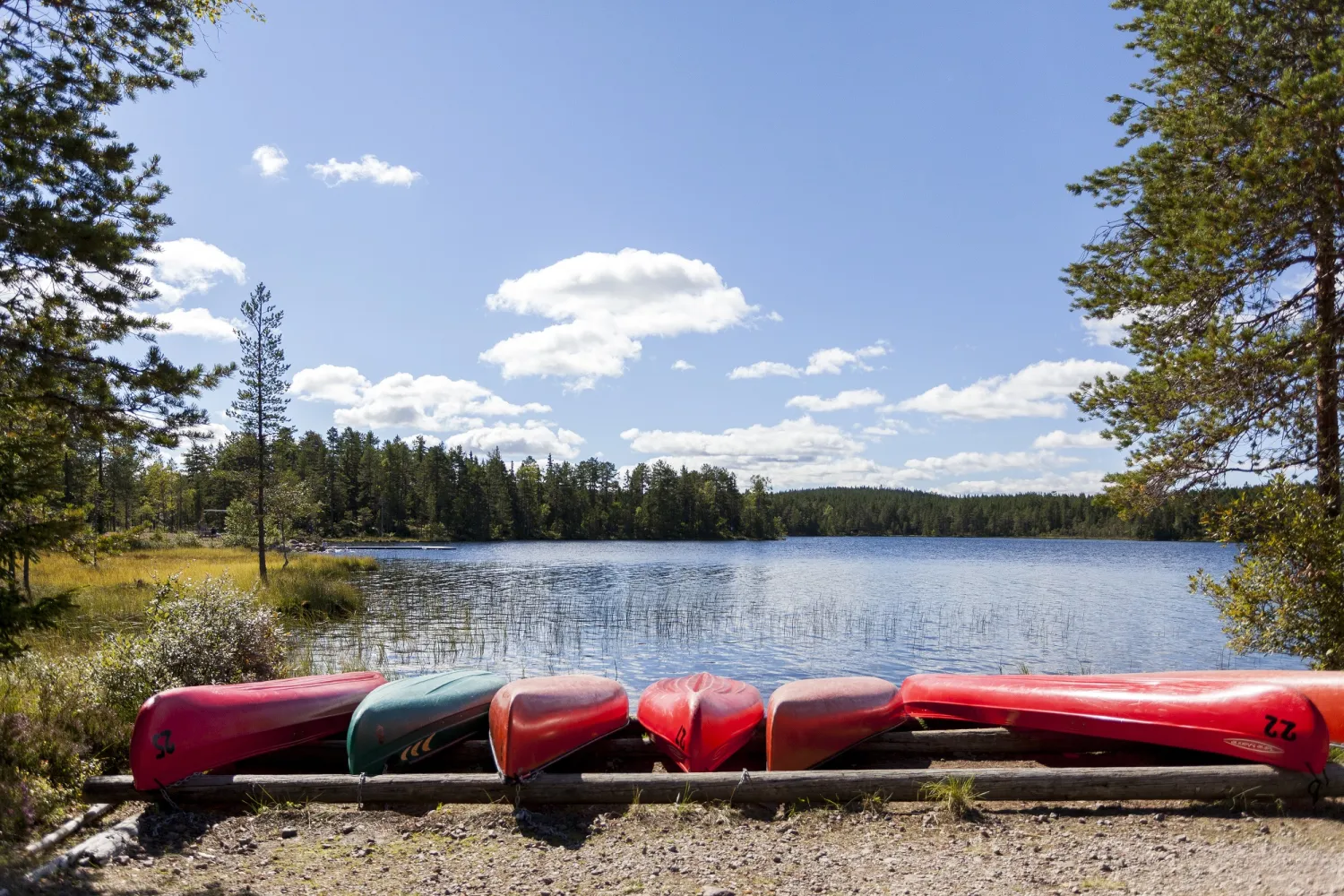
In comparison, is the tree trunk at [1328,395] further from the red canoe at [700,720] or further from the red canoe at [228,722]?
the red canoe at [228,722]

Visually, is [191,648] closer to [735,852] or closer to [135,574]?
[735,852]

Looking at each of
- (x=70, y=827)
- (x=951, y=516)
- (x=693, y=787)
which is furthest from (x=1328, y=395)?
(x=951, y=516)

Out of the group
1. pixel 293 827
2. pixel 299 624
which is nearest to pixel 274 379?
pixel 299 624

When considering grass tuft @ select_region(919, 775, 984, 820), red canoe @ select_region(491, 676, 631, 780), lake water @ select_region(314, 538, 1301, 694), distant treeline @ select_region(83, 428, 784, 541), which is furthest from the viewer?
distant treeline @ select_region(83, 428, 784, 541)

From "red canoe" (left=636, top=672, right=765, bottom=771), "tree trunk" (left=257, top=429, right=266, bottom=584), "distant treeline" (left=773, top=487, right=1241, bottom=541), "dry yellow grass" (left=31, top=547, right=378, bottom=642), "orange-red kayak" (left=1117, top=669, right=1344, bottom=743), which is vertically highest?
"tree trunk" (left=257, top=429, right=266, bottom=584)

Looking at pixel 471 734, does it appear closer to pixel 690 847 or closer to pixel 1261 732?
pixel 690 847

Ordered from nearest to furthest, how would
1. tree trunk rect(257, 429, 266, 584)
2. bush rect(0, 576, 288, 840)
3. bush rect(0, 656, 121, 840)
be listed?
bush rect(0, 656, 121, 840) < bush rect(0, 576, 288, 840) < tree trunk rect(257, 429, 266, 584)

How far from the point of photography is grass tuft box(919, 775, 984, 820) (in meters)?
5.92

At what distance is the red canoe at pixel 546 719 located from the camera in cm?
648

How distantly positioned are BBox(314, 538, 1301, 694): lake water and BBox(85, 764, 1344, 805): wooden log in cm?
860

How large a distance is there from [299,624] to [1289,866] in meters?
22.1

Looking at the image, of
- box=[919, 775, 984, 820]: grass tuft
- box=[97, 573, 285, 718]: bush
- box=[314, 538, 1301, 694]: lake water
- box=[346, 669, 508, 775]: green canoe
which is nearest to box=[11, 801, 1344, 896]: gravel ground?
box=[919, 775, 984, 820]: grass tuft

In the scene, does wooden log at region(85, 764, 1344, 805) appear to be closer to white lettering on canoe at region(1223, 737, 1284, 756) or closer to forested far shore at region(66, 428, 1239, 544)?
white lettering on canoe at region(1223, 737, 1284, 756)

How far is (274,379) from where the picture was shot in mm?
31031
